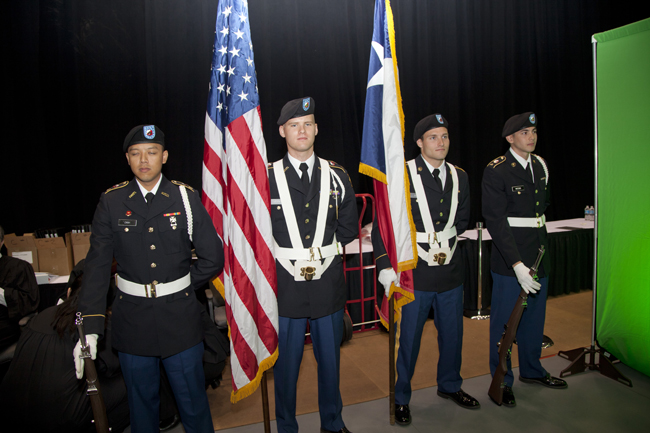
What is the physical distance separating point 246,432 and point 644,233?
2.88 metres

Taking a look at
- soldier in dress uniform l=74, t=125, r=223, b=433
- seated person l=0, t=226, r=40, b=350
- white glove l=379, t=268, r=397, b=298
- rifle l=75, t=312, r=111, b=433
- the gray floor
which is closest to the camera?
rifle l=75, t=312, r=111, b=433

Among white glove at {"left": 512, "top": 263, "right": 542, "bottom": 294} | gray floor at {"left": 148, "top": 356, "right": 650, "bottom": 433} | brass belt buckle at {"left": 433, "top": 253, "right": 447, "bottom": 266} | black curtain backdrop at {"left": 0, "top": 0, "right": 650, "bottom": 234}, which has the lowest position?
gray floor at {"left": 148, "top": 356, "right": 650, "bottom": 433}

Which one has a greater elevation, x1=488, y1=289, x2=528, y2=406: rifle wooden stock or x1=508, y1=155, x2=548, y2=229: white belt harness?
x1=508, y1=155, x2=548, y2=229: white belt harness

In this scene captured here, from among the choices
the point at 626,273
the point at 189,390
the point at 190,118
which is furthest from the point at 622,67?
the point at 190,118

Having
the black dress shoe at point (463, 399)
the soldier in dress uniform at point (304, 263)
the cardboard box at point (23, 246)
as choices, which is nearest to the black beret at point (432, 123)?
the soldier in dress uniform at point (304, 263)

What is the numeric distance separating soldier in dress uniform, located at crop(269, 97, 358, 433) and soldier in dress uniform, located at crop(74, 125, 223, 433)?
0.37 meters

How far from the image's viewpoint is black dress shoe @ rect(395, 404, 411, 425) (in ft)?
7.76

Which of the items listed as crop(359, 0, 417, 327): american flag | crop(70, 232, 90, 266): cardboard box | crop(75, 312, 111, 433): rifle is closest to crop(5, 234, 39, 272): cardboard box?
crop(70, 232, 90, 266): cardboard box

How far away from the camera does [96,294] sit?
179 centimetres

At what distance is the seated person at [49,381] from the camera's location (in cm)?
205

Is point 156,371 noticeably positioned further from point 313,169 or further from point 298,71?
point 298,71

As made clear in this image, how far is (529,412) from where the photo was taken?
2.44 meters

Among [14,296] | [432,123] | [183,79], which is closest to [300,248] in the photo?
[432,123]

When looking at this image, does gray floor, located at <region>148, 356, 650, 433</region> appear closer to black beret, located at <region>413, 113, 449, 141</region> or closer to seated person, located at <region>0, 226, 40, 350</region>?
seated person, located at <region>0, 226, 40, 350</region>
